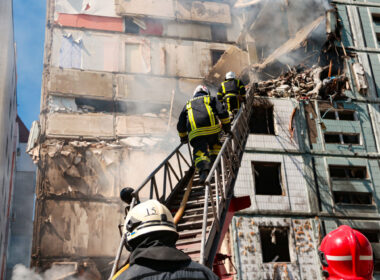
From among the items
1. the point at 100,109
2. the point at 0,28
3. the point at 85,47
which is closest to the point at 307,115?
the point at 100,109

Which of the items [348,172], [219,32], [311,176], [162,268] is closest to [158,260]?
[162,268]

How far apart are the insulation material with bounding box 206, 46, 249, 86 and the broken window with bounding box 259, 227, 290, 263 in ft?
26.3

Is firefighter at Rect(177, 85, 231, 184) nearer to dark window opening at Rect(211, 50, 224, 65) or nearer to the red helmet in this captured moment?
the red helmet

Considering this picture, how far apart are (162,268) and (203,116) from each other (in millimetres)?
4866

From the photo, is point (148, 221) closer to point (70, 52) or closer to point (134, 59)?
point (70, 52)

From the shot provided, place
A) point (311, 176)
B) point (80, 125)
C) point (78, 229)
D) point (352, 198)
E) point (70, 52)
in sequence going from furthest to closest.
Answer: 1. point (70, 52)
2. point (80, 125)
3. point (352, 198)
4. point (311, 176)
5. point (78, 229)

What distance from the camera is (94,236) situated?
15836mm

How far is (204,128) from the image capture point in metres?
7.05

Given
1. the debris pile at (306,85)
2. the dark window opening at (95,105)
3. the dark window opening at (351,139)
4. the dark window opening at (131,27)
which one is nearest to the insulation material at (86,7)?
the dark window opening at (131,27)

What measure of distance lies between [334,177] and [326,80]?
14.3ft

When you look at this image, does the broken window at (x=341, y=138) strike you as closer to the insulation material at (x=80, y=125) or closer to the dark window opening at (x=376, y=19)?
the dark window opening at (x=376, y=19)

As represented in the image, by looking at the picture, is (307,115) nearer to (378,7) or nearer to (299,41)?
(299,41)

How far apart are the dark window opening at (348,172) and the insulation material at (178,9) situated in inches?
390

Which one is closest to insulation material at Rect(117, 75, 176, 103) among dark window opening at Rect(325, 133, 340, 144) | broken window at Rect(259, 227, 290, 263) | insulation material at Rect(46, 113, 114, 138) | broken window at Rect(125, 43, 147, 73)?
broken window at Rect(125, 43, 147, 73)
